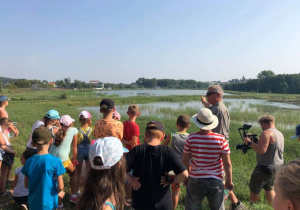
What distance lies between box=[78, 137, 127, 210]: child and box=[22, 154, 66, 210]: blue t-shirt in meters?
1.19

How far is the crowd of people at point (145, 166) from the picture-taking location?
6.12 feet

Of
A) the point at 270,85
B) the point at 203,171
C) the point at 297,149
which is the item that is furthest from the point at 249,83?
the point at 203,171

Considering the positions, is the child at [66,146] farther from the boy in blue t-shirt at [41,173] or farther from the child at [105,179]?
the child at [105,179]

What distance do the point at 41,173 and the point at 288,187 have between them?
2715mm

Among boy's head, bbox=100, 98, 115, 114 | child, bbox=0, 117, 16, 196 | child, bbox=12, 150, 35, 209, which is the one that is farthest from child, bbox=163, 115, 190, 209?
child, bbox=0, 117, 16, 196

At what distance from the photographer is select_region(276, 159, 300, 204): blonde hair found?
1081mm

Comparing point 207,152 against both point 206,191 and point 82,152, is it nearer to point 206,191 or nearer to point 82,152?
point 206,191

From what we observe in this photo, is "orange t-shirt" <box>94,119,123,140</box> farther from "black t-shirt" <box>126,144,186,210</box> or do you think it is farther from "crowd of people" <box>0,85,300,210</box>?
"black t-shirt" <box>126,144,186,210</box>

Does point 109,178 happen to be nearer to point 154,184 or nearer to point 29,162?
point 154,184

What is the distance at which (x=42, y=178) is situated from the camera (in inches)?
110

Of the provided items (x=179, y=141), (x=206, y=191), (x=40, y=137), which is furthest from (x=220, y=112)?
(x=40, y=137)

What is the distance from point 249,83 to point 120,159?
99.2 m

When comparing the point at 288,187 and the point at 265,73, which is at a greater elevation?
the point at 265,73

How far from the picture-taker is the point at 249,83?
301 feet
